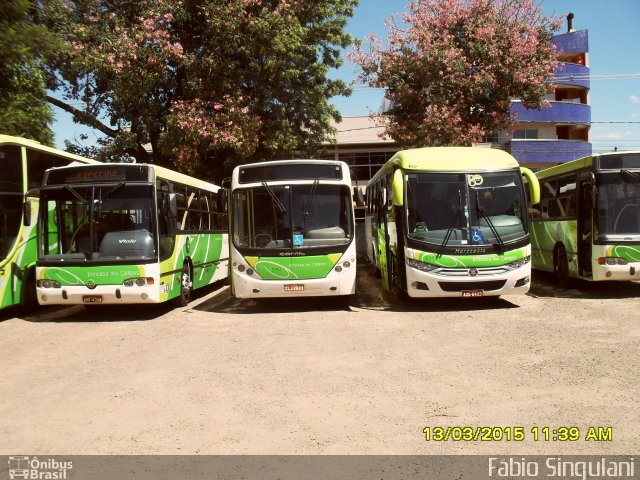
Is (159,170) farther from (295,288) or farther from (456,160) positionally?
(456,160)

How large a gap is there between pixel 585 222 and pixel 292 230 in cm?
617

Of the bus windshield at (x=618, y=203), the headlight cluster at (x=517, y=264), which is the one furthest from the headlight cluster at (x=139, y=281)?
the bus windshield at (x=618, y=203)

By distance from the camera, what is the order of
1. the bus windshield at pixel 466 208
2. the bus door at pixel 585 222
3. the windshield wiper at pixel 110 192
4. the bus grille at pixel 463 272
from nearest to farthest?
1. the bus grille at pixel 463 272
2. the bus windshield at pixel 466 208
3. the windshield wiper at pixel 110 192
4. the bus door at pixel 585 222

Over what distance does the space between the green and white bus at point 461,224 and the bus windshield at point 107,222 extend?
4694mm

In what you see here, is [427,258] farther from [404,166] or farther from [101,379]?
[101,379]

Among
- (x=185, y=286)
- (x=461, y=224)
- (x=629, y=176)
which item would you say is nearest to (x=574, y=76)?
(x=629, y=176)

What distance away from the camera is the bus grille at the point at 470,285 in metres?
10.9

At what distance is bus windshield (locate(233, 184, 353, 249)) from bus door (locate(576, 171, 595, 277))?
16.1 ft

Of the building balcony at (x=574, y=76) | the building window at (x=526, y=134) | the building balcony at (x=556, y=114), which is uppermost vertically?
the building balcony at (x=574, y=76)

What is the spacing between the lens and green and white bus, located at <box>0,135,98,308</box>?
1139 cm

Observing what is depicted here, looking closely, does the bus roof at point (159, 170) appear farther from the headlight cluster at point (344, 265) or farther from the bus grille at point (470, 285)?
the bus grille at point (470, 285)

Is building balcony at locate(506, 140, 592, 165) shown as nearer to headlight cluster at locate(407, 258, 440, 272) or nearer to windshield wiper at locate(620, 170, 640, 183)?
windshield wiper at locate(620, 170, 640, 183)

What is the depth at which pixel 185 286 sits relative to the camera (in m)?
13.2

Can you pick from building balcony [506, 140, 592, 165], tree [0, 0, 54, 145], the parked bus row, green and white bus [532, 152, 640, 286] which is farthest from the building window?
tree [0, 0, 54, 145]
